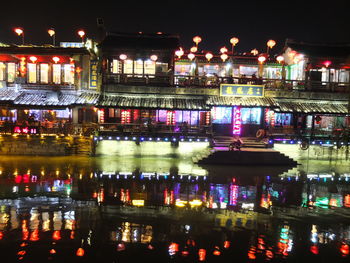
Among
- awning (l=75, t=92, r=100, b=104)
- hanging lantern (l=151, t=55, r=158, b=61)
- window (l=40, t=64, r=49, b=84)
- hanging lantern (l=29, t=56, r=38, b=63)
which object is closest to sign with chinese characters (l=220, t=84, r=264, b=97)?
hanging lantern (l=151, t=55, r=158, b=61)

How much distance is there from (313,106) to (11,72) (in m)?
27.7

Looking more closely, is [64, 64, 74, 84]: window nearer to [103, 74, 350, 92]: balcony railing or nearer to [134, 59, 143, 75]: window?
[103, 74, 350, 92]: balcony railing

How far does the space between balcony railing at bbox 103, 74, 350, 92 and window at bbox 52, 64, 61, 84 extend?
227 inches

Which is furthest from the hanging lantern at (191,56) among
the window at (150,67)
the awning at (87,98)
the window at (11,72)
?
the window at (11,72)

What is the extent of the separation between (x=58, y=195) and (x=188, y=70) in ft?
61.4

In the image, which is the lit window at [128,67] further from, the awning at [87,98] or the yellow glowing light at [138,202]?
the yellow glowing light at [138,202]

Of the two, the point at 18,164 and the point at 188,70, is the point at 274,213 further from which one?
the point at 188,70

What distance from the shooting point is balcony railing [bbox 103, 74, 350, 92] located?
77.6ft

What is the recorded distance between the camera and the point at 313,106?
23.8 metres

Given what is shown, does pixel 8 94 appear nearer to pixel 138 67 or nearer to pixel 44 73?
pixel 44 73

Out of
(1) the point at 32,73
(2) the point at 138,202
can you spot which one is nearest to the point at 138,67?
(1) the point at 32,73

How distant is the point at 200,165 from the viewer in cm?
1950

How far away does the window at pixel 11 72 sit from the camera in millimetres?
26016

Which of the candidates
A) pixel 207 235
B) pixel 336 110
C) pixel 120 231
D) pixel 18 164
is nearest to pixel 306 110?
pixel 336 110
